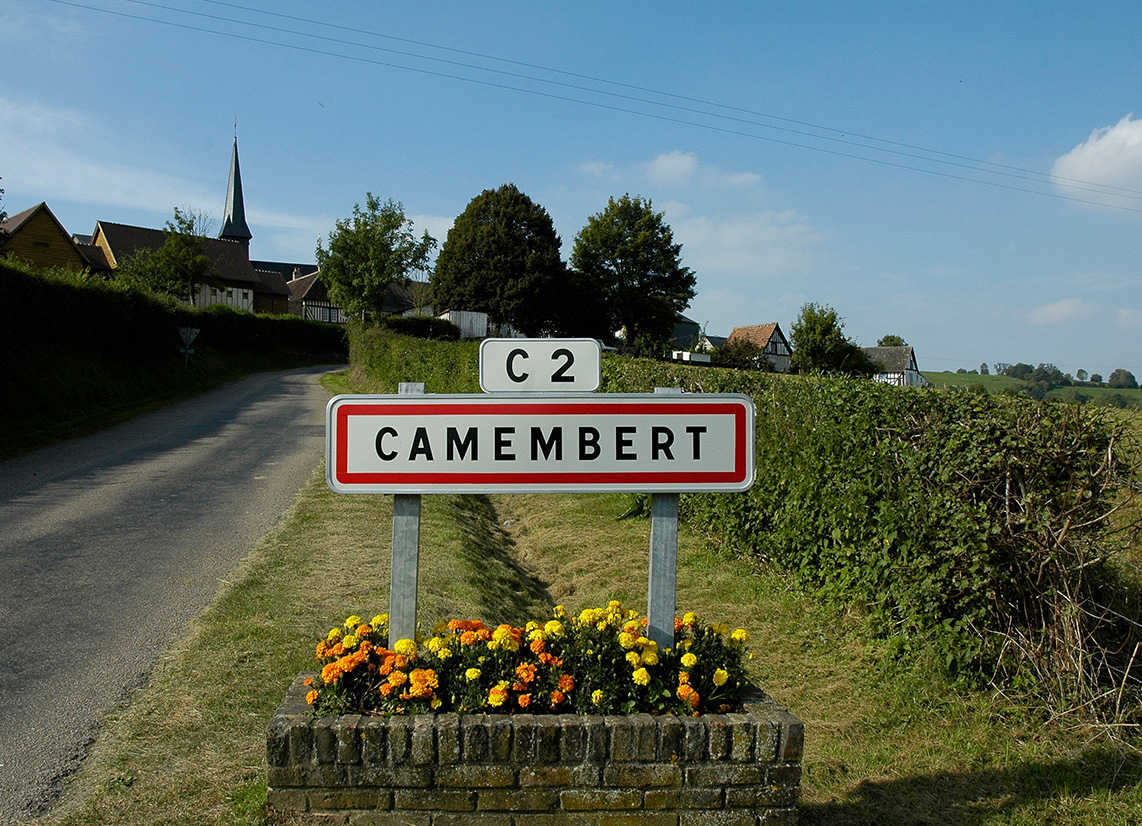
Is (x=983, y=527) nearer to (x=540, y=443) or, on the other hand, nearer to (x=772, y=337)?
(x=540, y=443)

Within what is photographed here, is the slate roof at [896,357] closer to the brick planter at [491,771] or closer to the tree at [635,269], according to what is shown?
the tree at [635,269]

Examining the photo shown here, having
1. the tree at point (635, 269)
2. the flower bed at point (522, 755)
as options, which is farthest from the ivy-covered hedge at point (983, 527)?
the tree at point (635, 269)

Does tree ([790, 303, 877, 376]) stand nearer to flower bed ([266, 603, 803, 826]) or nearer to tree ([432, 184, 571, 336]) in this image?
tree ([432, 184, 571, 336])

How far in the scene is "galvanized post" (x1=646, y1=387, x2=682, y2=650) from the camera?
10.3ft

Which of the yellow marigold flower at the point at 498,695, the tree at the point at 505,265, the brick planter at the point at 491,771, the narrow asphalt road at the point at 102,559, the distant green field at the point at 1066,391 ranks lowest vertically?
the narrow asphalt road at the point at 102,559

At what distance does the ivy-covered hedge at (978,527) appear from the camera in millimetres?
4461

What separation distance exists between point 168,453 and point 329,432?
1245 cm

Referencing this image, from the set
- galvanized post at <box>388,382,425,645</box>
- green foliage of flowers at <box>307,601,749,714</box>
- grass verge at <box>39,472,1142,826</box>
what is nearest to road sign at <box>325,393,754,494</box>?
galvanized post at <box>388,382,425,645</box>

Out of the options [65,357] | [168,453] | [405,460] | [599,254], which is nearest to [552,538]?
[405,460]

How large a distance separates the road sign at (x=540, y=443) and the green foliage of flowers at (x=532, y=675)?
0.57 metres

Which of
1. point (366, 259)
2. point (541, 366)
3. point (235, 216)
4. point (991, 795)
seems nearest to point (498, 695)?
point (541, 366)

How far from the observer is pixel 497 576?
24.5 ft

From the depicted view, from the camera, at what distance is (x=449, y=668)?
118 inches

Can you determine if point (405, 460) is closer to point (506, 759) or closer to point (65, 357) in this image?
point (506, 759)
